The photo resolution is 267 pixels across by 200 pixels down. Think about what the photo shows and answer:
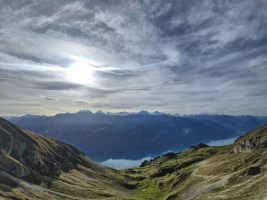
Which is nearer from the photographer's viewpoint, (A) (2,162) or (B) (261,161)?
(B) (261,161)

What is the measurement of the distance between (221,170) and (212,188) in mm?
34525

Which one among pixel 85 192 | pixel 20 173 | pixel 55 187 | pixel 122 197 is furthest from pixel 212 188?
pixel 20 173

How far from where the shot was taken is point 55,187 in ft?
638

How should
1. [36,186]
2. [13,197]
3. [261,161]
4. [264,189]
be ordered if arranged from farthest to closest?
1. [36,186]
2. [261,161]
3. [13,197]
4. [264,189]

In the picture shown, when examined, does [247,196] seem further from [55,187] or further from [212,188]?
[55,187]

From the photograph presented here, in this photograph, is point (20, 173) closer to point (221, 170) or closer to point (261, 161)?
point (221, 170)

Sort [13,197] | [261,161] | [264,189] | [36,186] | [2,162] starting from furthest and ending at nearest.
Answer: [2,162], [36,186], [261,161], [13,197], [264,189]

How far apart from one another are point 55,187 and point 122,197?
3603 centimetres

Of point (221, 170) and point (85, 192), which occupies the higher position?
point (221, 170)

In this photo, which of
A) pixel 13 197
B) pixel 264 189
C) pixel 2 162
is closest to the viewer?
pixel 264 189

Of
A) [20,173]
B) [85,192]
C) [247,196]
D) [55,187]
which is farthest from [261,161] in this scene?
[20,173]

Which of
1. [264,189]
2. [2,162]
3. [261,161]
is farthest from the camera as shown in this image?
[2,162]

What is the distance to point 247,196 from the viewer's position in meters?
127

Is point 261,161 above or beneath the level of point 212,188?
above
